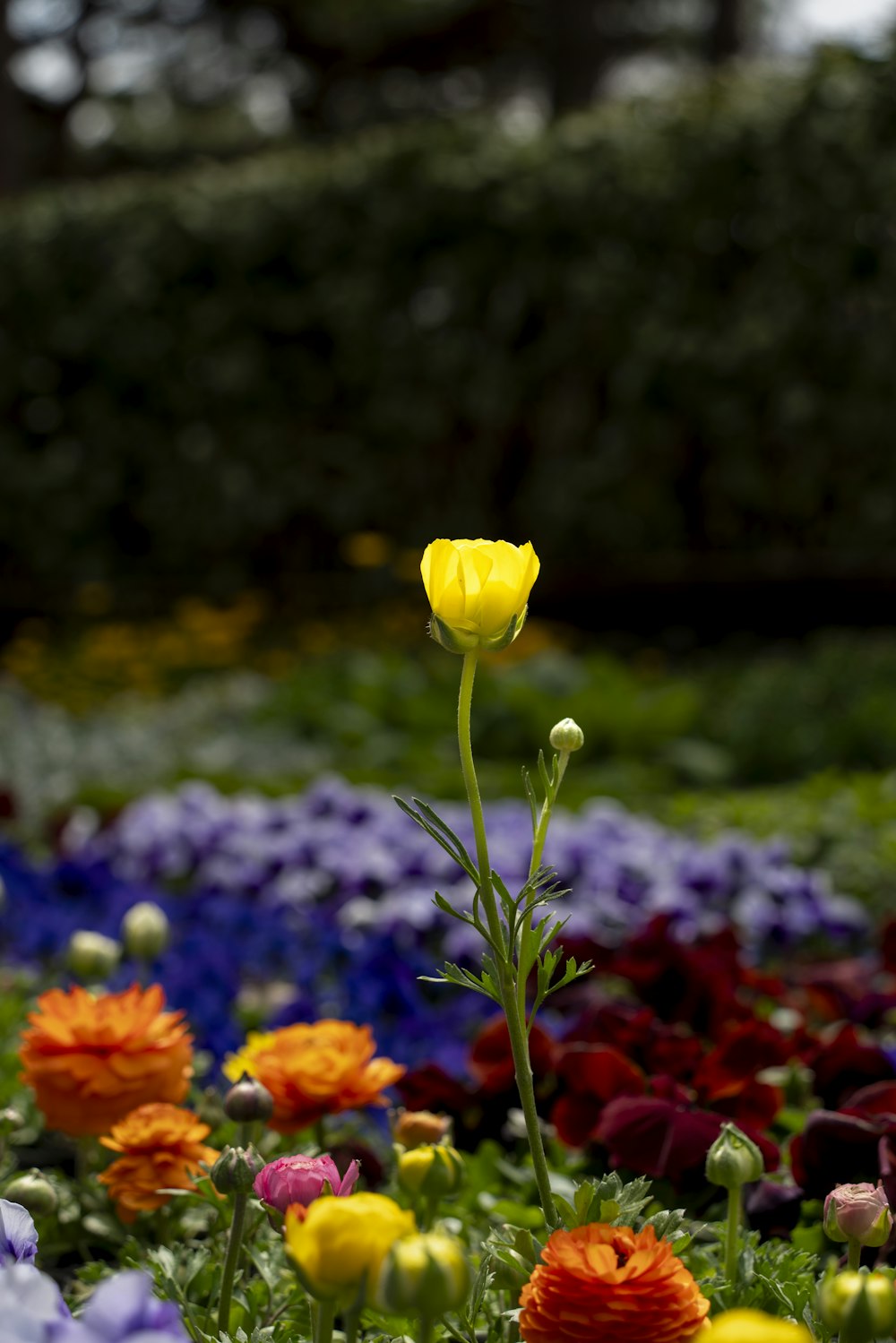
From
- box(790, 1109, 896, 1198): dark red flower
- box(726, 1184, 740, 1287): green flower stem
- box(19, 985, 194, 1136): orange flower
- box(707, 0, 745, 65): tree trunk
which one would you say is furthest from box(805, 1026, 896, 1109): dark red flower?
box(707, 0, 745, 65): tree trunk

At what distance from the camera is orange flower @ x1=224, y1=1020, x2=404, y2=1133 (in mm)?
1105

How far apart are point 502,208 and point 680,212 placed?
2.94 feet

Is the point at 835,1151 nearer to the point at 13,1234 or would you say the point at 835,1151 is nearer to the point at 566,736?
the point at 566,736

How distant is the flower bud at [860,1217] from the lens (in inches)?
32.6

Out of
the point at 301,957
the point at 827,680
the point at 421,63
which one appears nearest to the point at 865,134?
the point at 827,680

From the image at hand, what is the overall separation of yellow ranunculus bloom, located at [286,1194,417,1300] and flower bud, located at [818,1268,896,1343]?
0.21 metres

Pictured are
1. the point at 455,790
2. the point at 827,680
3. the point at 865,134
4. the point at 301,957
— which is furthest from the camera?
the point at 865,134

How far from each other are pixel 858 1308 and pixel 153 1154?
604mm

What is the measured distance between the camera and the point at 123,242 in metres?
7.87

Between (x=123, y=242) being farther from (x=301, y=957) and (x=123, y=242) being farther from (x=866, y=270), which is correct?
(x=301, y=957)

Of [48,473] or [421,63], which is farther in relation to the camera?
[421,63]

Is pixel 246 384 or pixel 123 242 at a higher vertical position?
pixel 123 242

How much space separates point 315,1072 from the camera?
1.10 m

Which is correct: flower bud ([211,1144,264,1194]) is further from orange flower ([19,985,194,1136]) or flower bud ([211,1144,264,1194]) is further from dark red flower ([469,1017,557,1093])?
dark red flower ([469,1017,557,1093])
